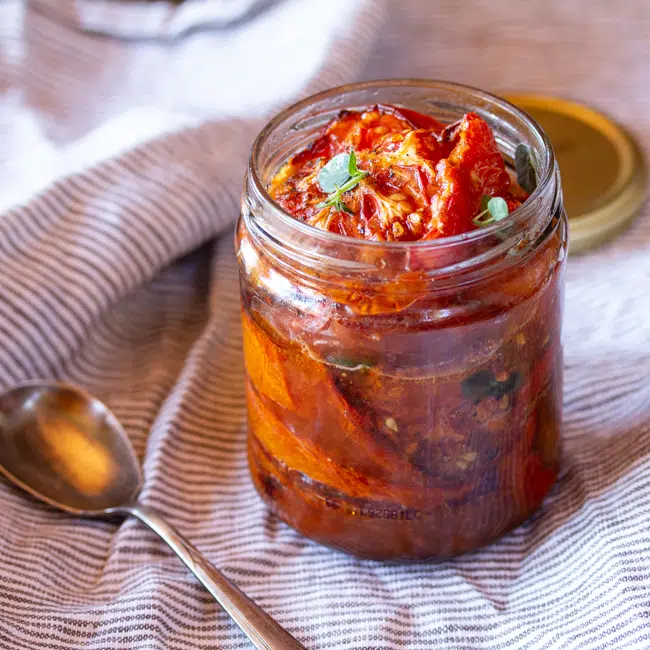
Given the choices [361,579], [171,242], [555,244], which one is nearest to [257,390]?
[361,579]

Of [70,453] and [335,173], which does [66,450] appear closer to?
[70,453]

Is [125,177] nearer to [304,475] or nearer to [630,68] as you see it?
[304,475]

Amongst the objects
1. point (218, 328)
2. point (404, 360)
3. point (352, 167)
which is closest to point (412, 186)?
point (352, 167)

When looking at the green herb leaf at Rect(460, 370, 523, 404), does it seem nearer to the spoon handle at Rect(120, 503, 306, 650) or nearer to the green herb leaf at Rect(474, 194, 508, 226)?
the green herb leaf at Rect(474, 194, 508, 226)

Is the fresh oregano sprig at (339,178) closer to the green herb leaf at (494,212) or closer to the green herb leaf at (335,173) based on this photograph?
the green herb leaf at (335,173)

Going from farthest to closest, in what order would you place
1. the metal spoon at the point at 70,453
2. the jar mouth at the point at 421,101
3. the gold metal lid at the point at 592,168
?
the gold metal lid at the point at 592,168
the metal spoon at the point at 70,453
the jar mouth at the point at 421,101

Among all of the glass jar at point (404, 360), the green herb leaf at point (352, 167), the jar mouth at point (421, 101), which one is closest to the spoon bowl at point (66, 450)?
the glass jar at point (404, 360)

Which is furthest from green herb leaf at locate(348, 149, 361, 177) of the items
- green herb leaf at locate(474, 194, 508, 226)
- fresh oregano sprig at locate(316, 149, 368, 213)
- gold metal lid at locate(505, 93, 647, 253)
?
gold metal lid at locate(505, 93, 647, 253)
